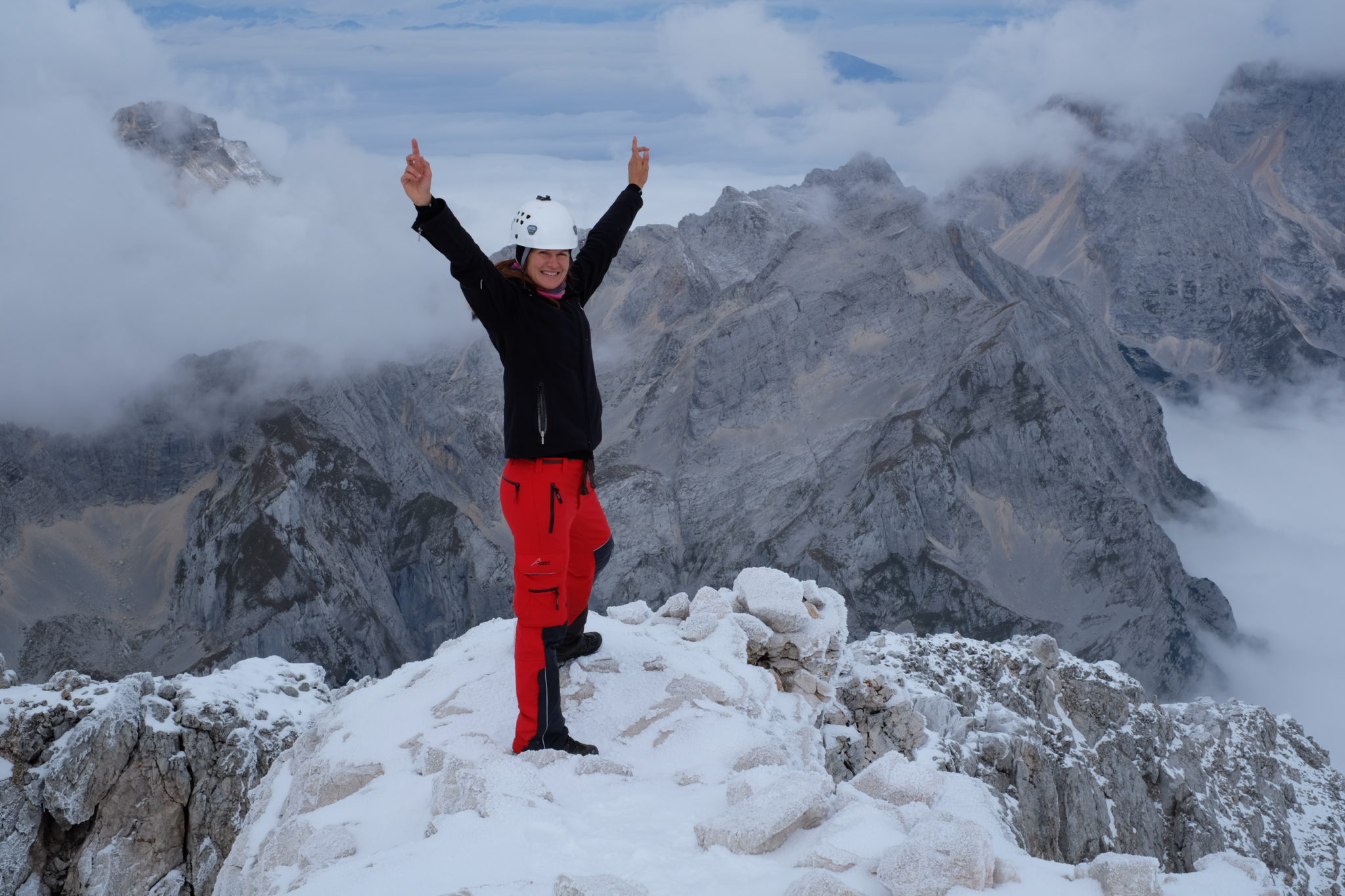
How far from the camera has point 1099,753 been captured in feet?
149

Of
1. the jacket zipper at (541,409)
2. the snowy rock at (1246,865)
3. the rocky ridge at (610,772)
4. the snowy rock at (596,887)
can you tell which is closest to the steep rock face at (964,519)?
the rocky ridge at (610,772)

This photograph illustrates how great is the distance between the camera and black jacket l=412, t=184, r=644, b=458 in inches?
372

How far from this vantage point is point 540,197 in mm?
10102

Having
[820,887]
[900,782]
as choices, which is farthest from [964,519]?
[820,887]

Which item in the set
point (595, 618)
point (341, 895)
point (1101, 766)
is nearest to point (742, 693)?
point (595, 618)

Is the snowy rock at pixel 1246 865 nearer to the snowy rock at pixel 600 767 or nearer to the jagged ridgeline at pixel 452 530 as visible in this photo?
the snowy rock at pixel 600 767

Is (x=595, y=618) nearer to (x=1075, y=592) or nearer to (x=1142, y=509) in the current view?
(x=1075, y=592)

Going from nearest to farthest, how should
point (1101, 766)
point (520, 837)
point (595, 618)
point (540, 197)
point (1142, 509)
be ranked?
1. point (520, 837)
2. point (540, 197)
3. point (595, 618)
4. point (1101, 766)
5. point (1142, 509)

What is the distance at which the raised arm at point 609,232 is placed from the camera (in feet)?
35.7

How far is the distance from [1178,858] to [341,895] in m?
49.3

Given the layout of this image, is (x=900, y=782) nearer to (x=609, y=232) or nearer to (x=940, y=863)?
(x=940, y=863)

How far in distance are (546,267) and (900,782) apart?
625 centimetres

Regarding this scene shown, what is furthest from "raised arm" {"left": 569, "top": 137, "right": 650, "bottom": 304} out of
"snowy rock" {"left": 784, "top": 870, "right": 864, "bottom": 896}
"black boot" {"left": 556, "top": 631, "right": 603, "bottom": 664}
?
"snowy rock" {"left": 784, "top": 870, "right": 864, "bottom": 896}

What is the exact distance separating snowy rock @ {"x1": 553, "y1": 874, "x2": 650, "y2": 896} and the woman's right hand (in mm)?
5726
